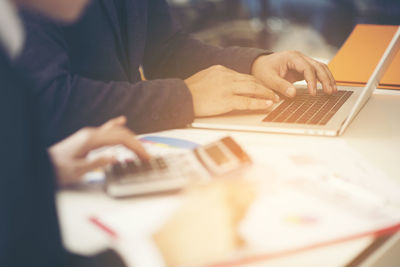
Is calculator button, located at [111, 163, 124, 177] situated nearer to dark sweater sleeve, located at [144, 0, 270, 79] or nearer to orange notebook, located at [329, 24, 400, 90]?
dark sweater sleeve, located at [144, 0, 270, 79]

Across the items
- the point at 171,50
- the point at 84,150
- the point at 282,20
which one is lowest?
the point at 282,20

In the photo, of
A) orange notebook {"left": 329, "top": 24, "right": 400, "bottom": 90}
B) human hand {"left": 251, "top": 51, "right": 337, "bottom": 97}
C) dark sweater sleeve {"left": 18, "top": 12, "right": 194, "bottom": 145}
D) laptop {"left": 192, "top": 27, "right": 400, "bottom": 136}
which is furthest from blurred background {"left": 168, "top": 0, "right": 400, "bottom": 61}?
dark sweater sleeve {"left": 18, "top": 12, "right": 194, "bottom": 145}

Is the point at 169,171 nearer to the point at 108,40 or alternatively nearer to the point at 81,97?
the point at 81,97

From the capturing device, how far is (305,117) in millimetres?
711

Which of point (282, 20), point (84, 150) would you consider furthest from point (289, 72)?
point (282, 20)

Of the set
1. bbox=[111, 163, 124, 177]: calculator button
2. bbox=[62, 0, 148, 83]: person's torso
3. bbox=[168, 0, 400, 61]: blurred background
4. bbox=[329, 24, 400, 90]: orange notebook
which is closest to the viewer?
bbox=[111, 163, 124, 177]: calculator button

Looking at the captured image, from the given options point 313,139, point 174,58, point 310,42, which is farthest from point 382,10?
point 313,139

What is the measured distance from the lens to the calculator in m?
0.43

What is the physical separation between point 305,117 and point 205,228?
0.41 m

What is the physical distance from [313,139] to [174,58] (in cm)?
56

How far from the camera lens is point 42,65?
24.7 inches

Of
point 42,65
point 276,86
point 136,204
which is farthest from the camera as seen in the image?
point 276,86

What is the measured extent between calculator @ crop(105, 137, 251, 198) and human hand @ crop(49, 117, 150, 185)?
21 mm

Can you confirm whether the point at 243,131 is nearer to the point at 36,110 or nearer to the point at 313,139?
the point at 313,139
